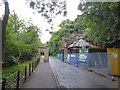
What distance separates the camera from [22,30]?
52688 mm

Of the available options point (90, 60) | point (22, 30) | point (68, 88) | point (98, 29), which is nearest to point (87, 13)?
point (98, 29)

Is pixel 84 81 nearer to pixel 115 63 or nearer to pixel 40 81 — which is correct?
pixel 40 81

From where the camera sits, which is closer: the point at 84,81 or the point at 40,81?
the point at 40,81

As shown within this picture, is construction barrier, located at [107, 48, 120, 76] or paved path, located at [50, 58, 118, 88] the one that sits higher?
construction barrier, located at [107, 48, 120, 76]

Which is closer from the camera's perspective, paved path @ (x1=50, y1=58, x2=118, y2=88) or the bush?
paved path @ (x1=50, y1=58, x2=118, y2=88)

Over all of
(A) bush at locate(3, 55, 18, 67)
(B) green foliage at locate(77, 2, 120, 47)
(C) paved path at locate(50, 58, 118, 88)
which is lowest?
(C) paved path at locate(50, 58, 118, 88)

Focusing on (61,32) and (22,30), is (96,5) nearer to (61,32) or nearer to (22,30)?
(22,30)

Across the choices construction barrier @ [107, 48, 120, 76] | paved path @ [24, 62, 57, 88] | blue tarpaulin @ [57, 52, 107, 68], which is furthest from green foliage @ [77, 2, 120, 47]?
blue tarpaulin @ [57, 52, 107, 68]

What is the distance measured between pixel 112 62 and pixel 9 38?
992 cm

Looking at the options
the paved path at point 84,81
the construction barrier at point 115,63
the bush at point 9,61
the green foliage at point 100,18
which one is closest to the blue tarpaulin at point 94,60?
the green foliage at point 100,18

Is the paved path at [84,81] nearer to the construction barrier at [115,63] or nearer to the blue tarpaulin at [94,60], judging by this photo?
the construction barrier at [115,63]

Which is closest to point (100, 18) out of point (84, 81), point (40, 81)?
point (84, 81)

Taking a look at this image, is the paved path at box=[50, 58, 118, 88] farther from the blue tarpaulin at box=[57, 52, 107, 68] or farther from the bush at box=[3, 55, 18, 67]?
the bush at box=[3, 55, 18, 67]

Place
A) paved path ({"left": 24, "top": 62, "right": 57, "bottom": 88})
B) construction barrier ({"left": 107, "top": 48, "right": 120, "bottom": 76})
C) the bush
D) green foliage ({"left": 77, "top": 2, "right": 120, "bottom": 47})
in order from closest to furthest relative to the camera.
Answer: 1. paved path ({"left": 24, "top": 62, "right": 57, "bottom": 88})
2. green foliage ({"left": 77, "top": 2, "right": 120, "bottom": 47})
3. construction barrier ({"left": 107, "top": 48, "right": 120, "bottom": 76})
4. the bush
